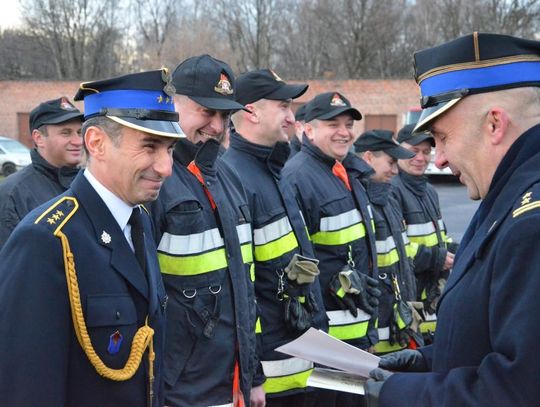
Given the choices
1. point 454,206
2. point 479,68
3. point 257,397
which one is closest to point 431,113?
point 479,68

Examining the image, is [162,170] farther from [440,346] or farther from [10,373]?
[440,346]

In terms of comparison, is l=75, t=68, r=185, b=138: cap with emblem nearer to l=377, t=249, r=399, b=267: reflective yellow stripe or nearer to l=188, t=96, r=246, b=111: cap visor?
l=188, t=96, r=246, b=111: cap visor

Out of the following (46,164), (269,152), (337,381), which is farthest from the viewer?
(46,164)

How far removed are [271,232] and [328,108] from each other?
1421 mm

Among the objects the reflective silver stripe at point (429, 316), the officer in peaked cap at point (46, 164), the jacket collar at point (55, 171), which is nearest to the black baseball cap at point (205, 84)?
the officer in peaked cap at point (46, 164)

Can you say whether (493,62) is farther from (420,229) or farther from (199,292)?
(420,229)

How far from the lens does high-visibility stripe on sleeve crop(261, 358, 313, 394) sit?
12.4 feet

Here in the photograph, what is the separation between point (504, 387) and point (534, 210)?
0.49 metres

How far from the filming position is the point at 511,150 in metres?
1.97

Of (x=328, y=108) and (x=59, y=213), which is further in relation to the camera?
(x=328, y=108)

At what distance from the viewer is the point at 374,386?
2078 mm

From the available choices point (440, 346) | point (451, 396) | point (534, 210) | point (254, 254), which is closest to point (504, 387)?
point (451, 396)

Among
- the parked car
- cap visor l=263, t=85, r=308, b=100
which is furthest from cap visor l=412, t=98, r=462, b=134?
the parked car

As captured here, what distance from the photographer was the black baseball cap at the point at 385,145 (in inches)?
212
